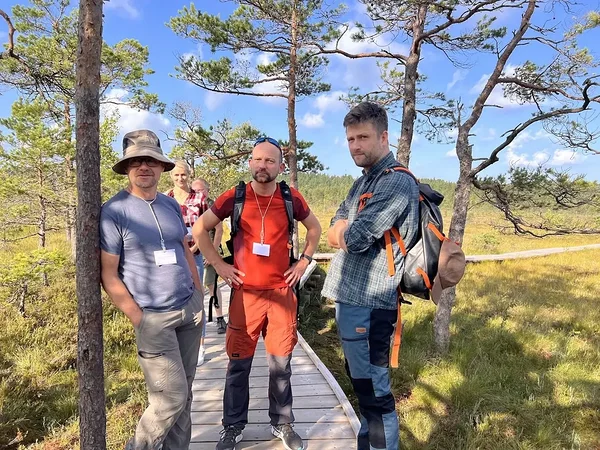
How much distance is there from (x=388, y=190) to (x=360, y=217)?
21 centimetres

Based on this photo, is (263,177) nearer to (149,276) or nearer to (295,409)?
(149,276)

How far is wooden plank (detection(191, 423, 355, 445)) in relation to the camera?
2.79m

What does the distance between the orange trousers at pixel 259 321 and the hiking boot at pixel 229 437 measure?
517 mm

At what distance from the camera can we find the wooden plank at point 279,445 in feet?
8.73

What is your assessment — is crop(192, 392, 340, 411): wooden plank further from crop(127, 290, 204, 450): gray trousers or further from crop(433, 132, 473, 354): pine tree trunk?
crop(433, 132, 473, 354): pine tree trunk

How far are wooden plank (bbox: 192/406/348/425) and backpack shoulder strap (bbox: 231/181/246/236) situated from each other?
65.8 inches

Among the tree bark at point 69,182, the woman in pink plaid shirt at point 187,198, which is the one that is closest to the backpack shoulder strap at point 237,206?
the woman in pink plaid shirt at point 187,198

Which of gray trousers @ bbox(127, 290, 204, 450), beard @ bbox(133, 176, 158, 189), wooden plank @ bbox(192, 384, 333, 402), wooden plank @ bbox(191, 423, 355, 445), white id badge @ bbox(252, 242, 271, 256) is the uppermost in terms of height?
beard @ bbox(133, 176, 158, 189)

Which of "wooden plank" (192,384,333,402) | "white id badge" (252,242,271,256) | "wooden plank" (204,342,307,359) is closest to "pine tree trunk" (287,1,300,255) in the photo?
"wooden plank" (204,342,307,359)

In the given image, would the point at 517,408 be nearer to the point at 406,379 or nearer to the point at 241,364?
the point at 406,379

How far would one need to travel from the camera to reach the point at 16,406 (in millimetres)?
3791

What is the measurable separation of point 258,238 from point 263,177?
44 cm

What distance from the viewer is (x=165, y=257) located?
6.57 ft

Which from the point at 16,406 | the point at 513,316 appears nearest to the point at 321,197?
the point at 513,316
